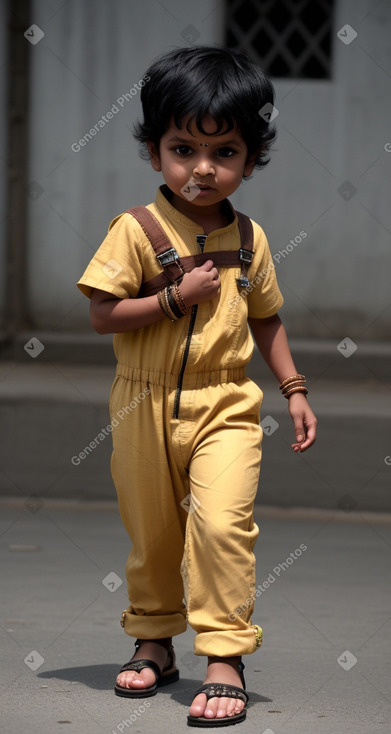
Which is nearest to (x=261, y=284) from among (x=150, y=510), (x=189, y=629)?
(x=150, y=510)

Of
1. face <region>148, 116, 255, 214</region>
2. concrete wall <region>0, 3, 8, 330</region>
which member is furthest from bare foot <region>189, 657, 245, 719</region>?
concrete wall <region>0, 3, 8, 330</region>

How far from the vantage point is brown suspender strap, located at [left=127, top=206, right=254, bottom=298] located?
3.06 metres

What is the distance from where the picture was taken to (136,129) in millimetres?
3232

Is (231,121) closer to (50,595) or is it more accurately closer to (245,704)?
(245,704)

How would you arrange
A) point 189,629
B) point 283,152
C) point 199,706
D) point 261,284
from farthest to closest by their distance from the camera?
point 283,152 < point 189,629 < point 261,284 < point 199,706

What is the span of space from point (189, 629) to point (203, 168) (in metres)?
1.56

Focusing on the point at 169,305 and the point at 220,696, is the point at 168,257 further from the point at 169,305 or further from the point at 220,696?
the point at 220,696

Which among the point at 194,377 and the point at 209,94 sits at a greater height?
the point at 209,94

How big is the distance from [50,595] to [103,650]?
64 centimetres

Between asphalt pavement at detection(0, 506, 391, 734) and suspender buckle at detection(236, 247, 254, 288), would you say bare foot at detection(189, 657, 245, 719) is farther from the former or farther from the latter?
suspender buckle at detection(236, 247, 254, 288)

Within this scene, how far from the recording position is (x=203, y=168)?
9.76 feet

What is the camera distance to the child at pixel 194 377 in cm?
298

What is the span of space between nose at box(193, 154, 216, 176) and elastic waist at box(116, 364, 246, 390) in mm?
485

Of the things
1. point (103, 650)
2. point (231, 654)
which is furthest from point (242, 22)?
point (231, 654)
